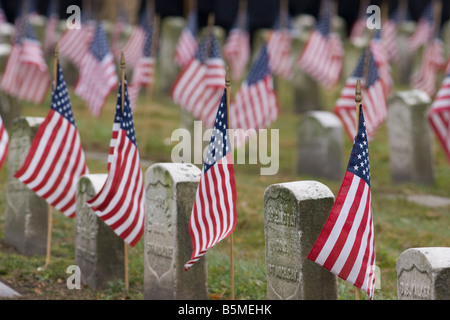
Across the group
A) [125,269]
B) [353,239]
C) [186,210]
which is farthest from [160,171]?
[353,239]

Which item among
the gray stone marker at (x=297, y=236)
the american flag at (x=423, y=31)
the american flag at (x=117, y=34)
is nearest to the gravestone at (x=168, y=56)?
the american flag at (x=117, y=34)

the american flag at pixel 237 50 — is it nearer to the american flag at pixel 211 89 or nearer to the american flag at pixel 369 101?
the american flag at pixel 211 89

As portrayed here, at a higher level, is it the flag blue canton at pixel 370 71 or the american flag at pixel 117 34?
the american flag at pixel 117 34

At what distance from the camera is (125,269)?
8344mm

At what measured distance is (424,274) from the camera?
585 cm

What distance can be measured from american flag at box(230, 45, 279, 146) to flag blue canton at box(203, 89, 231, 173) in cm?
585

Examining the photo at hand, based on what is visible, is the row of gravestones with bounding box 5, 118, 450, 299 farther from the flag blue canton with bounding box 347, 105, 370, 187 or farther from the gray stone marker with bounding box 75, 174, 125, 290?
the flag blue canton with bounding box 347, 105, 370, 187

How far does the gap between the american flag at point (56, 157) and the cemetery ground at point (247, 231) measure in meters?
0.87

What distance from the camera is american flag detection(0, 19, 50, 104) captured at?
1464 cm

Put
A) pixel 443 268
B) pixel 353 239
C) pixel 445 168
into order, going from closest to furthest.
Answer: pixel 443 268 < pixel 353 239 < pixel 445 168

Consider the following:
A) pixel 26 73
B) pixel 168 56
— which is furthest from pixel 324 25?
pixel 26 73

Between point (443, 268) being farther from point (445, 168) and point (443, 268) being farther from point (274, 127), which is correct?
point (274, 127)

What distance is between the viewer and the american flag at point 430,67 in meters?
18.8
